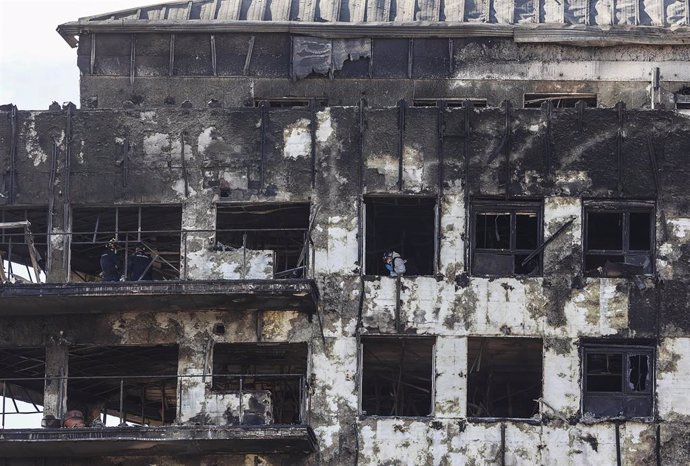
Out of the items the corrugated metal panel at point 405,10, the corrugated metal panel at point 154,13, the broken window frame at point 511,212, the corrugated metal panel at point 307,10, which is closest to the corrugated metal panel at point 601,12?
the corrugated metal panel at point 405,10

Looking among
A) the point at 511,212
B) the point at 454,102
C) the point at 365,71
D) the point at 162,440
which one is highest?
the point at 365,71

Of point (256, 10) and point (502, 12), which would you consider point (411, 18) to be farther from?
point (256, 10)

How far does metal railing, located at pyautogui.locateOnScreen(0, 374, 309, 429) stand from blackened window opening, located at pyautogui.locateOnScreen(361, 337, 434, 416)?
1549mm

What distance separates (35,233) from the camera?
4319 cm

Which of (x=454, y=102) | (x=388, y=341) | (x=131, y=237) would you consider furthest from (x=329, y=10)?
(x=388, y=341)

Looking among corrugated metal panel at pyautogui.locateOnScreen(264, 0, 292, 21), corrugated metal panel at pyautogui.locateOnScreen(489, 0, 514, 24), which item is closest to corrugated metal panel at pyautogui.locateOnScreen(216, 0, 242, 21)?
corrugated metal panel at pyautogui.locateOnScreen(264, 0, 292, 21)

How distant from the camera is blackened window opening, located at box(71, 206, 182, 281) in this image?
140ft

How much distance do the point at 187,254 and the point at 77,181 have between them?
2.81 meters

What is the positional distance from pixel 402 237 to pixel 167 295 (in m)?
6.43

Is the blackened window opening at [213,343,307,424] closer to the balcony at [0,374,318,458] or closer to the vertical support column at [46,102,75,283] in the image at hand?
the balcony at [0,374,318,458]

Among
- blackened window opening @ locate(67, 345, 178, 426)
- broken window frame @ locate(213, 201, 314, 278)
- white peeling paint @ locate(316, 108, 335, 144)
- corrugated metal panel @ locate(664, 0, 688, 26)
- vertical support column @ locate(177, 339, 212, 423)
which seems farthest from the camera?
corrugated metal panel @ locate(664, 0, 688, 26)

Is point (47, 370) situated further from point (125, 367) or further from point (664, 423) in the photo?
point (664, 423)

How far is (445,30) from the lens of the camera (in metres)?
45.5

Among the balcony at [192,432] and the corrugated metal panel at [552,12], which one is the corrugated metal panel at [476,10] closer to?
the corrugated metal panel at [552,12]
